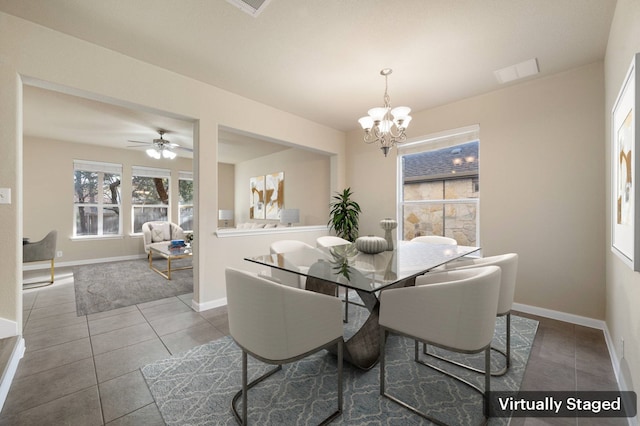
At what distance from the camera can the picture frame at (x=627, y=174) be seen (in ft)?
4.12

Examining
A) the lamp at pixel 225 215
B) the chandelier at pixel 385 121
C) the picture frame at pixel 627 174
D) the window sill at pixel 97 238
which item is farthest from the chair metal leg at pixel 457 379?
the window sill at pixel 97 238

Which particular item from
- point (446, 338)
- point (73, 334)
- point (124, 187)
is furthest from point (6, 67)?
point (124, 187)

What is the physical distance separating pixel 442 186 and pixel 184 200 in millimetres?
6591

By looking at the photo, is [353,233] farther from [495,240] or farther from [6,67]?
[6,67]

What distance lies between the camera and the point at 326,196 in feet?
17.1

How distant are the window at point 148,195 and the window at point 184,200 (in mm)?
314

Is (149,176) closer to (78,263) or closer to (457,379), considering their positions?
(78,263)

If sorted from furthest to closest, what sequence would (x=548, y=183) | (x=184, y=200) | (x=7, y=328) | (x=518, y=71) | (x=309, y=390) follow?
(x=184, y=200) → (x=548, y=183) → (x=518, y=71) → (x=7, y=328) → (x=309, y=390)

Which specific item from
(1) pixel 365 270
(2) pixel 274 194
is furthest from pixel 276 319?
(2) pixel 274 194

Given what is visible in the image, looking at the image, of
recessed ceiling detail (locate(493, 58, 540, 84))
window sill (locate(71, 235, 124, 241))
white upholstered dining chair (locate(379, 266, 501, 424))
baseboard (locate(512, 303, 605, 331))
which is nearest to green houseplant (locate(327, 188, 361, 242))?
baseboard (locate(512, 303, 605, 331))

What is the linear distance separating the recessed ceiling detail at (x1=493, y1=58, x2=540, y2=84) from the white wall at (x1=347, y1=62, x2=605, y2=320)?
24cm

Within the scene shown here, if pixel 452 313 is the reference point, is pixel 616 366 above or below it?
below

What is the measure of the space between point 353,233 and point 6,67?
411 cm

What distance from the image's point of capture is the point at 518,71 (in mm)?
2775
